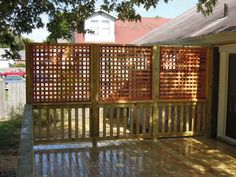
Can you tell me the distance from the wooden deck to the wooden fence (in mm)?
317

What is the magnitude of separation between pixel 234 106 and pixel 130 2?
3.83 metres

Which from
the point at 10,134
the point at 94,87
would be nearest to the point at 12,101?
the point at 10,134

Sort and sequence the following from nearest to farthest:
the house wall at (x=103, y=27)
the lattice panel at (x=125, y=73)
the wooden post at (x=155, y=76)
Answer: the lattice panel at (x=125, y=73) < the wooden post at (x=155, y=76) < the house wall at (x=103, y=27)

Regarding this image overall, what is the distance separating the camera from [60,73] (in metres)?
8.18

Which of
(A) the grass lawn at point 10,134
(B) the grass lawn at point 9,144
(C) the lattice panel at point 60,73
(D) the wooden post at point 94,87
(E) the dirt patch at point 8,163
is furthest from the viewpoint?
(A) the grass lawn at point 10,134

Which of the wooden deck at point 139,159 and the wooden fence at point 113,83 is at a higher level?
the wooden fence at point 113,83

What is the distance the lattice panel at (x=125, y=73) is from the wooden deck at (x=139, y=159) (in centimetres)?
121

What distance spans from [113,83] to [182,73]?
5.93ft

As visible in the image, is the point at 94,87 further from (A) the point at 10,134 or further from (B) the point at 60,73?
(A) the point at 10,134

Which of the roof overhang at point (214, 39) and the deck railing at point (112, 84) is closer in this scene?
the roof overhang at point (214, 39)

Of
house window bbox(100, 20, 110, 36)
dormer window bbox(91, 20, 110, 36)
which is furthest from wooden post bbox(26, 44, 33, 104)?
house window bbox(100, 20, 110, 36)

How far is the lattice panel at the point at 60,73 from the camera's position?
8.05 m

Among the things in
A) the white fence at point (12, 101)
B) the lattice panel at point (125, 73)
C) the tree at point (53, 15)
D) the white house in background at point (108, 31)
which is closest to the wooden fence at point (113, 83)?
the lattice panel at point (125, 73)

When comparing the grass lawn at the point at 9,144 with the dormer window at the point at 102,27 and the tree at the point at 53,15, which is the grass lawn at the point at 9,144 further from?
the dormer window at the point at 102,27
